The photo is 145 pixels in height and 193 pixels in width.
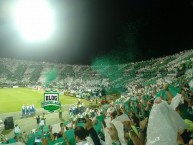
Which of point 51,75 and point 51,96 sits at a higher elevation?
point 51,75

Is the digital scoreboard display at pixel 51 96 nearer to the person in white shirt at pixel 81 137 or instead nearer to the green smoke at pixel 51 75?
the person in white shirt at pixel 81 137

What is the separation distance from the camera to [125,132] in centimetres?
487

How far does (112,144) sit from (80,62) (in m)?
88.3

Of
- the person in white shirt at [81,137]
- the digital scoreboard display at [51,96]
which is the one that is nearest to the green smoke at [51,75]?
the digital scoreboard display at [51,96]

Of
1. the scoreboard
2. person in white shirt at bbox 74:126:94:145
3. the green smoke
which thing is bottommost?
person in white shirt at bbox 74:126:94:145

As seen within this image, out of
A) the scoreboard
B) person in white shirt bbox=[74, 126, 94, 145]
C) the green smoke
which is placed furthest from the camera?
the green smoke

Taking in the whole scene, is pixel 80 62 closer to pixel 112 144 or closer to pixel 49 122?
pixel 49 122

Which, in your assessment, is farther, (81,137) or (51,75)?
(51,75)

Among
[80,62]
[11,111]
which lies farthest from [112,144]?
[80,62]

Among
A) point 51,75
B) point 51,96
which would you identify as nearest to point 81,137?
point 51,96

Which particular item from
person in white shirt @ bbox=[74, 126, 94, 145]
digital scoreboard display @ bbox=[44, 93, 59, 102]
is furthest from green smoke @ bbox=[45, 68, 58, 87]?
person in white shirt @ bbox=[74, 126, 94, 145]

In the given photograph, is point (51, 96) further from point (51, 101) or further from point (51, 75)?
point (51, 75)

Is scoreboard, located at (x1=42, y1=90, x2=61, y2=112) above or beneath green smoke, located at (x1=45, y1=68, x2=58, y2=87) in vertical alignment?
beneath

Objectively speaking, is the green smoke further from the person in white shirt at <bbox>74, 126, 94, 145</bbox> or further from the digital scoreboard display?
the person in white shirt at <bbox>74, 126, 94, 145</bbox>
